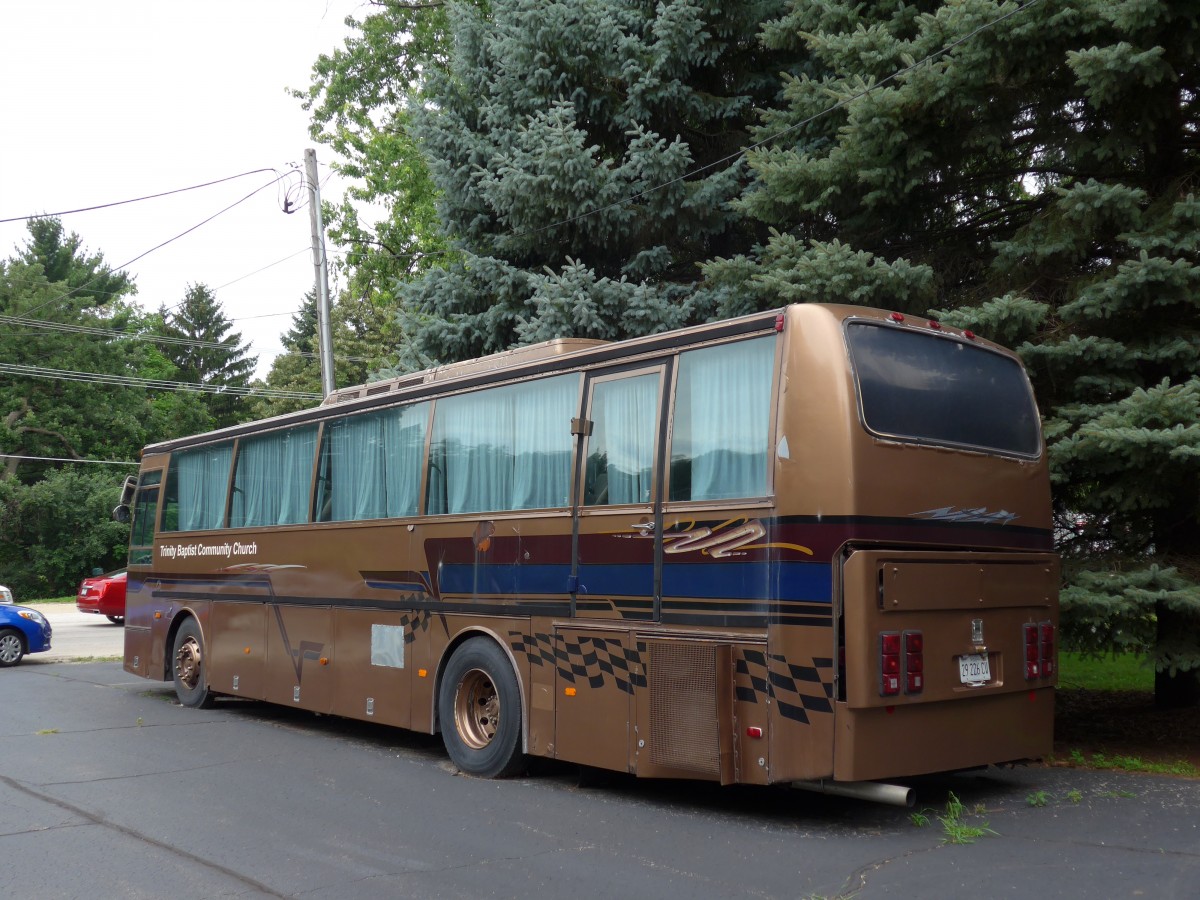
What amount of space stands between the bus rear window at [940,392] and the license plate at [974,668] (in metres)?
1.39

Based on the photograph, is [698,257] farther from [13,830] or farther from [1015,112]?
[13,830]

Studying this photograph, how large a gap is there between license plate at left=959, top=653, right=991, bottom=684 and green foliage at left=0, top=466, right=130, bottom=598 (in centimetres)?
4247

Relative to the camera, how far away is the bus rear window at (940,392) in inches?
291

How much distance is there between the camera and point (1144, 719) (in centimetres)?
1123

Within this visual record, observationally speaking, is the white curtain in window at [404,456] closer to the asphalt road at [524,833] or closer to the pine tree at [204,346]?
the asphalt road at [524,833]

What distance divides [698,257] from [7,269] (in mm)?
46878

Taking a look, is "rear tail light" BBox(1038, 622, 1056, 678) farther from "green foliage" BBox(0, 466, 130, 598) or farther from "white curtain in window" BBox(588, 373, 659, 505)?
"green foliage" BBox(0, 466, 130, 598)

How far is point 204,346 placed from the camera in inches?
2825

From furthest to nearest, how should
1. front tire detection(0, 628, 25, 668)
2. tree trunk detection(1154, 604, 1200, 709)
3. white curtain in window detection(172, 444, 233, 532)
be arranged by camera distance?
front tire detection(0, 628, 25, 668) < white curtain in window detection(172, 444, 233, 532) < tree trunk detection(1154, 604, 1200, 709)

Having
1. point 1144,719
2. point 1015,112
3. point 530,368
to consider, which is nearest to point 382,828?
point 530,368

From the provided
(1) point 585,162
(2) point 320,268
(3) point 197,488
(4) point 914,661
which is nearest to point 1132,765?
(4) point 914,661

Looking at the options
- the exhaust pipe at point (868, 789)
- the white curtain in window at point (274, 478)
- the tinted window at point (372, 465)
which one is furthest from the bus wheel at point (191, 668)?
the exhaust pipe at point (868, 789)

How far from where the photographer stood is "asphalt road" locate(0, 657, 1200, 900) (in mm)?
6098

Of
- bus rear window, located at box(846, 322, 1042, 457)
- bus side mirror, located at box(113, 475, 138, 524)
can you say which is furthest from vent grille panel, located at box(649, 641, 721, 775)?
bus side mirror, located at box(113, 475, 138, 524)
